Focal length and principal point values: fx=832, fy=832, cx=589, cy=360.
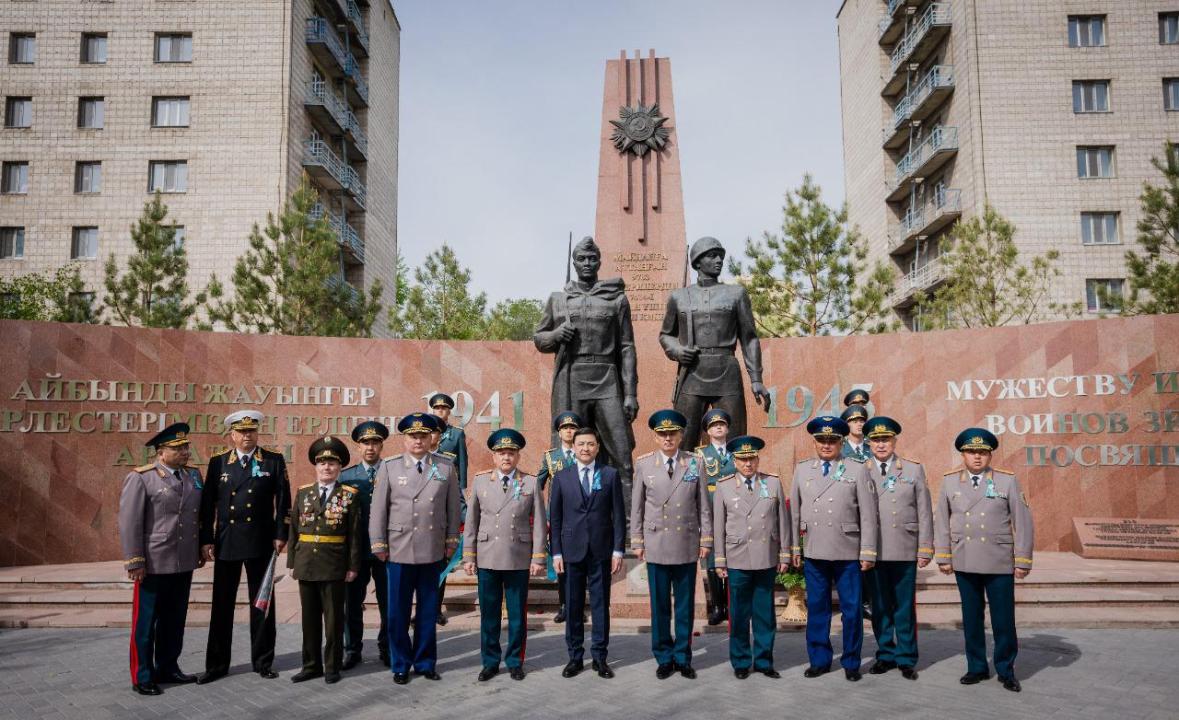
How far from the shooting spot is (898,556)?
5.40 metres

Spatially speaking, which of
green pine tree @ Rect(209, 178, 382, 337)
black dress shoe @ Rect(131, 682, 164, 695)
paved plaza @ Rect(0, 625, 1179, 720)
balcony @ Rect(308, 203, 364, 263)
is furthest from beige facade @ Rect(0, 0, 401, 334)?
black dress shoe @ Rect(131, 682, 164, 695)

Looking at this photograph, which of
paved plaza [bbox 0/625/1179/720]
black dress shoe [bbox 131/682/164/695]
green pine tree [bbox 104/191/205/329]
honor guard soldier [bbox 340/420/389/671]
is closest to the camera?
paved plaza [bbox 0/625/1179/720]

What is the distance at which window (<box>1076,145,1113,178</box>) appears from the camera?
2456 centimetres

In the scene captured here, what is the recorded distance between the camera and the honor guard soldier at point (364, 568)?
18.5 ft

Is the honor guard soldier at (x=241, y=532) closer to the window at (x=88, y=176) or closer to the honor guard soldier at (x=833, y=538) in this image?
the honor guard soldier at (x=833, y=538)

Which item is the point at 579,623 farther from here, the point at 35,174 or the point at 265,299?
the point at 35,174

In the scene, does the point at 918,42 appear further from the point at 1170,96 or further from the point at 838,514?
the point at 838,514

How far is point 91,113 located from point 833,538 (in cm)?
2662

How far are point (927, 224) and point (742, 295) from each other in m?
22.6

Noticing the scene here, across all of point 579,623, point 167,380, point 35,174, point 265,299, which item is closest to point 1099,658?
point 579,623

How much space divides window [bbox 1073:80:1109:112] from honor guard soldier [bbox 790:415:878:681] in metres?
24.3

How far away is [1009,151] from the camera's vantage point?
2492 centimetres

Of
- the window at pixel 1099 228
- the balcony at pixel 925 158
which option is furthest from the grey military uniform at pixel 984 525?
the balcony at pixel 925 158

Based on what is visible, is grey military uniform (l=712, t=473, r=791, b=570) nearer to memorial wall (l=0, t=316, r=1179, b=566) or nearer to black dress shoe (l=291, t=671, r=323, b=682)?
black dress shoe (l=291, t=671, r=323, b=682)
